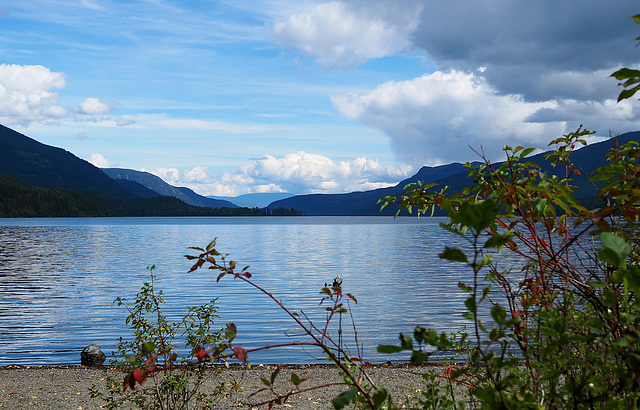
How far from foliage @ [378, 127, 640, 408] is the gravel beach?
19.2ft

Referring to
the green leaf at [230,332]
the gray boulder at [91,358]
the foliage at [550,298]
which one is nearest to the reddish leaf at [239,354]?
the green leaf at [230,332]

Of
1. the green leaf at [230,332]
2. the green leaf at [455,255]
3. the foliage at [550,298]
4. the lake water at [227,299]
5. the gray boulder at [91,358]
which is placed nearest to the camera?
the green leaf at [455,255]

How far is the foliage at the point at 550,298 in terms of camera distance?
1.61m

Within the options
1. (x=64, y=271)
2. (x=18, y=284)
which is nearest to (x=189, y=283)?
(x=18, y=284)

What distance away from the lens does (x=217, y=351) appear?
249 centimetres

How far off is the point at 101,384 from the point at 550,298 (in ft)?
35.7

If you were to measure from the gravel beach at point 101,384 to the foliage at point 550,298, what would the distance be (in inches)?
231

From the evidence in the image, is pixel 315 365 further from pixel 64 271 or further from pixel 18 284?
pixel 64 271

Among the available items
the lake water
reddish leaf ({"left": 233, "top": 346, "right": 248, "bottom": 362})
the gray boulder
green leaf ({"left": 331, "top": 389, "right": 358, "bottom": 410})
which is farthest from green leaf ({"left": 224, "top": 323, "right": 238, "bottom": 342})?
the gray boulder

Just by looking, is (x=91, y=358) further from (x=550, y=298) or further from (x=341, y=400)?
(x=341, y=400)

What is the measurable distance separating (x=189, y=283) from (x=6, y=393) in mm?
23607

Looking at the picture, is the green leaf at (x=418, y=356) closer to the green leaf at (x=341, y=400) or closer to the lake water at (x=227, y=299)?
the green leaf at (x=341, y=400)

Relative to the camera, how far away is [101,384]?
11.3m

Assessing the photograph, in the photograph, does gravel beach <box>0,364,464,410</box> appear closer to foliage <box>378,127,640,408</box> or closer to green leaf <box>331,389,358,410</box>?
foliage <box>378,127,640,408</box>
